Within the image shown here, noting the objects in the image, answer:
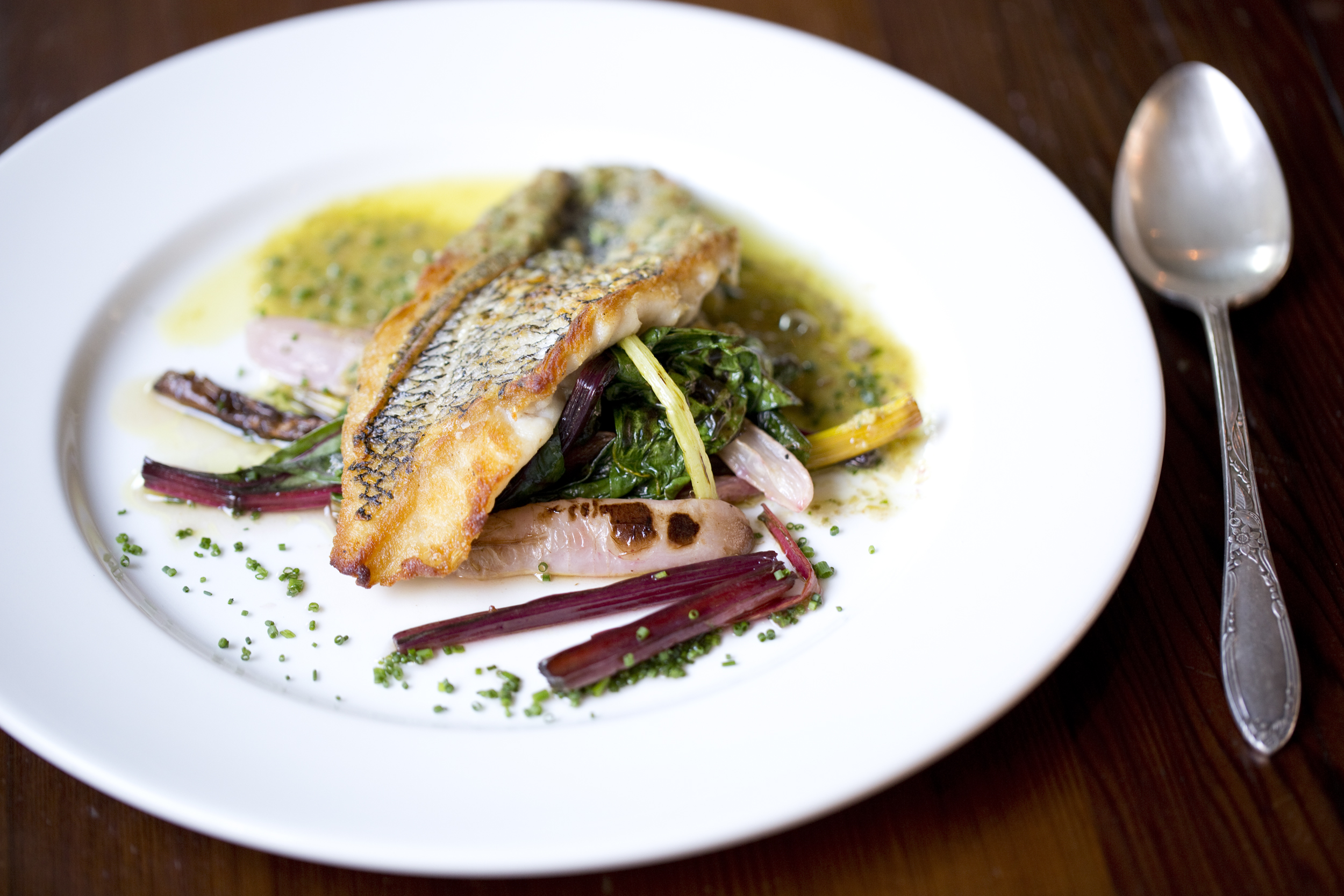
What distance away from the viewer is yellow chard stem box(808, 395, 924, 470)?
3514 millimetres

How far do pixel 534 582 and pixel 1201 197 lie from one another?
3.17 meters

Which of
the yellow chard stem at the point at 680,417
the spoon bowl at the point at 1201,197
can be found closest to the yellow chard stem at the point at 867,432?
the yellow chard stem at the point at 680,417

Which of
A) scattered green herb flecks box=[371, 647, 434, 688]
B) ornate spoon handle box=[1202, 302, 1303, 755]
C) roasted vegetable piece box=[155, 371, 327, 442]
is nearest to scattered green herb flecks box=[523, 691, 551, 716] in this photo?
scattered green herb flecks box=[371, 647, 434, 688]

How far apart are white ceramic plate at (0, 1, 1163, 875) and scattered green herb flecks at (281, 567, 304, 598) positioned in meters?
0.04

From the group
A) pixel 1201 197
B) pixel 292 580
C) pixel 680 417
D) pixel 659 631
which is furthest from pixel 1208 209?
pixel 292 580

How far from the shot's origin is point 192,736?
265 cm

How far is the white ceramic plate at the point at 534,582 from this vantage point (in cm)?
253

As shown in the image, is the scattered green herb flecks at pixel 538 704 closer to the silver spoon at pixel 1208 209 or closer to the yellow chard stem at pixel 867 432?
the yellow chard stem at pixel 867 432

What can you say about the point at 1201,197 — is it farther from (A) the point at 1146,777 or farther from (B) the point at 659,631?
(B) the point at 659,631

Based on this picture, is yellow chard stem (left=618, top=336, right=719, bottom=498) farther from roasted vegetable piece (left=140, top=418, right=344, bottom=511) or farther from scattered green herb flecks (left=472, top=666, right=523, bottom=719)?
roasted vegetable piece (left=140, top=418, right=344, bottom=511)

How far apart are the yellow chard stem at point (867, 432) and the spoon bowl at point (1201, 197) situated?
4.53 feet

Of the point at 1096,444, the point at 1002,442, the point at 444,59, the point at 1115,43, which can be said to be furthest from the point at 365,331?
the point at 1115,43

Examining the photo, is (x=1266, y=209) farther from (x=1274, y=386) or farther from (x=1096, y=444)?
(x=1096, y=444)

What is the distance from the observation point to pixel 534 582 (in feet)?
10.7
